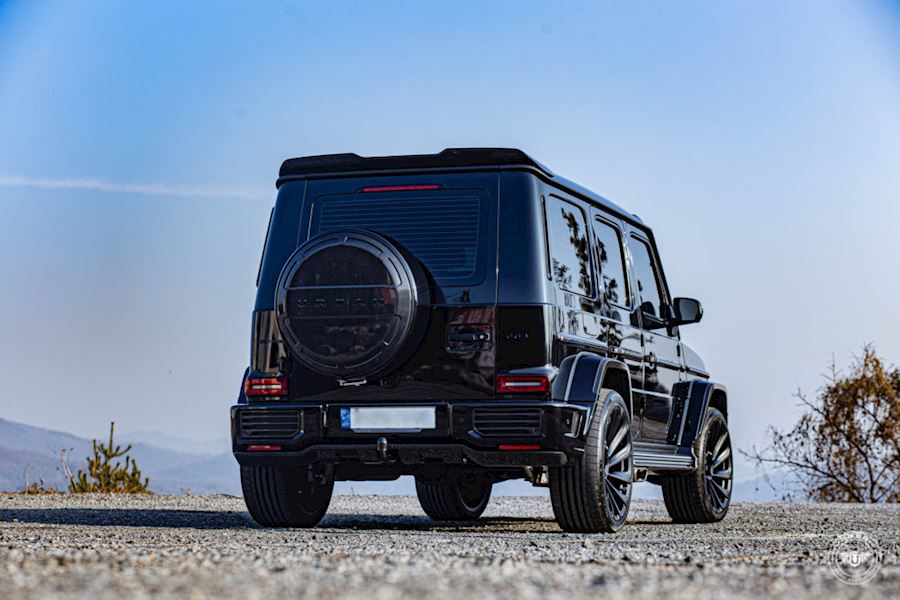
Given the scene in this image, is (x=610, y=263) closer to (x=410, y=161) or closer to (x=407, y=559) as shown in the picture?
(x=410, y=161)

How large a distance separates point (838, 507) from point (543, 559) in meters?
9.68

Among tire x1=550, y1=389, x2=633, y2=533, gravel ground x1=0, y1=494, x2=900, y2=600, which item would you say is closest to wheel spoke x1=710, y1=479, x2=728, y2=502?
gravel ground x1=0, y1=494, x2=900, y2=600

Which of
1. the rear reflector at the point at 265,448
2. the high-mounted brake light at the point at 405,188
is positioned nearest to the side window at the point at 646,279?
the high-mounted brake light at the point at 405,188

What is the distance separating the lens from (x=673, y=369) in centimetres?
1055

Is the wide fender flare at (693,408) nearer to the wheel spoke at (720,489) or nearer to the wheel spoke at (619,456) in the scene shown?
the wheel spoke at (720,489)

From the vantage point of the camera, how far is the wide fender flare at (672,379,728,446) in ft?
34.3

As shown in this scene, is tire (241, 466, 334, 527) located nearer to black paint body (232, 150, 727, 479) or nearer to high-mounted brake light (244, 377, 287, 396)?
black paint body (232, 150, 727, 479)

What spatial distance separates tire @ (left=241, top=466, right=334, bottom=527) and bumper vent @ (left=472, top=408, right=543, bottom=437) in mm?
1544

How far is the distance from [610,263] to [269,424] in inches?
107

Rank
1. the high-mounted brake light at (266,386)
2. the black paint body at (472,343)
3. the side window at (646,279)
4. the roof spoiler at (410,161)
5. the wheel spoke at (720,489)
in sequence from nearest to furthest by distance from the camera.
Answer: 1. the black paint body at (472,343)
2. the roof spoiler at (410,161)
3. the high-mounted brake light at (266,386)
4. the side window at (646,279)
5. the wheel spoke at (720,489)

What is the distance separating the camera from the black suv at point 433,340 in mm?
7977

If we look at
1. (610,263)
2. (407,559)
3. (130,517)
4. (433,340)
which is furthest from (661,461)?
(407,559)

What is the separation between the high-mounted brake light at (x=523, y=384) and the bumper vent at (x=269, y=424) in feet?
4.34

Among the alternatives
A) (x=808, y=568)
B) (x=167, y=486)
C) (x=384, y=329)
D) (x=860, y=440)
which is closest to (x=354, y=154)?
(x=384, y=329)
